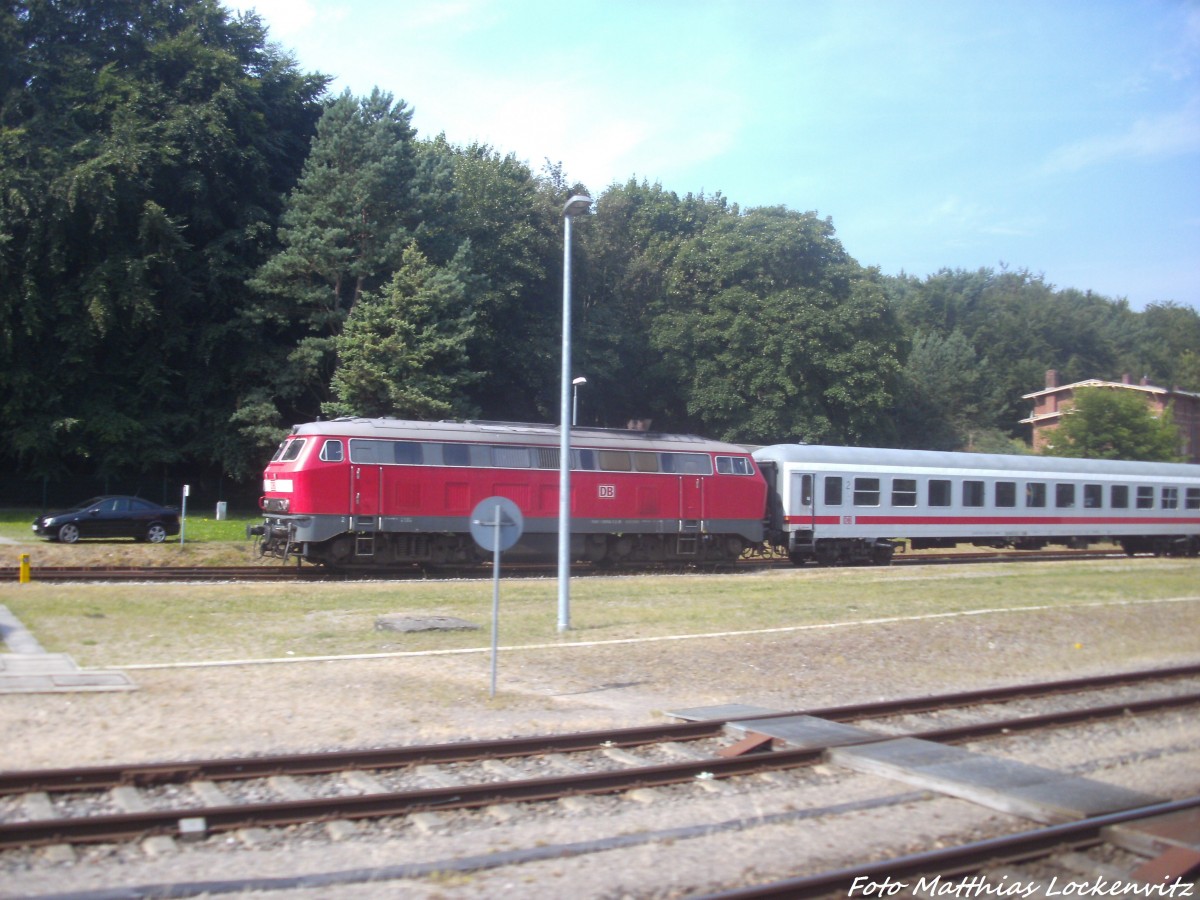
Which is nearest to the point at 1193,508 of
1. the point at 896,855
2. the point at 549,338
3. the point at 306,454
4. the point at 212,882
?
the point at 549,338

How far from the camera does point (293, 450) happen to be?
24.3m

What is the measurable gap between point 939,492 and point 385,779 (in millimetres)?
26643

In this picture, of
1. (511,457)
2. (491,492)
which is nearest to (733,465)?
(511,457)

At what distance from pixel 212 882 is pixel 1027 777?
6.71 meters

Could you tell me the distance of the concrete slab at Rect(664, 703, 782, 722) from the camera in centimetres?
1124

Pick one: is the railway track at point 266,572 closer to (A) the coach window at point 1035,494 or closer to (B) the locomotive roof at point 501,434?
(B) the locomotive roof at point 501,434

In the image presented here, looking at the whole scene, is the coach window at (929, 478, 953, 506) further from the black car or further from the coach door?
the black car

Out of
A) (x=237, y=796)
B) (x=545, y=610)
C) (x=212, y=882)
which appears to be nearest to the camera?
(x=212, y=882)

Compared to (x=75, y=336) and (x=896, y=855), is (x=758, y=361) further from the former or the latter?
(x=896, y=855)

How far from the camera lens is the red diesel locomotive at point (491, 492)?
23.9 meters

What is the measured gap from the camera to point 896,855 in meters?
7.27

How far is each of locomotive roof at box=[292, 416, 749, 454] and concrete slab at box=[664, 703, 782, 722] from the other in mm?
14401

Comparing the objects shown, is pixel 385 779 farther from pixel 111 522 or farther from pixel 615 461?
pixel 111 522

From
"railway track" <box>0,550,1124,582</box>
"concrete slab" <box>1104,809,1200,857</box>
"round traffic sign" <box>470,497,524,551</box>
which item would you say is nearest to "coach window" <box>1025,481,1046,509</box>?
"railway track" <box>0,550,1124,582</box>
